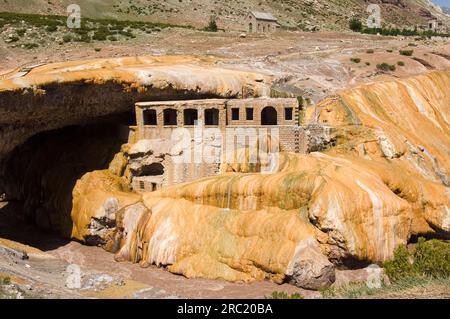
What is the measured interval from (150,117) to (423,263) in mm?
24749

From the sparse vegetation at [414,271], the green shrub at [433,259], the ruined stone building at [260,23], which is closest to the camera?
the sparse vegetation at [414,271]

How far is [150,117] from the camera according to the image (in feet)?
138

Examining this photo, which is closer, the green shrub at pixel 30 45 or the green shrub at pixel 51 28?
the green shrub at pixel 30 45

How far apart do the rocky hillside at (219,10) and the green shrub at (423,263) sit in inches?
3236

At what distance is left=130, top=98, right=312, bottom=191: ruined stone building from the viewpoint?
38688 mm

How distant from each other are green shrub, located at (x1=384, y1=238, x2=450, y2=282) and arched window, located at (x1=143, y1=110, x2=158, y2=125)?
22.4 m

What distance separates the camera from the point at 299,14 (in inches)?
4963

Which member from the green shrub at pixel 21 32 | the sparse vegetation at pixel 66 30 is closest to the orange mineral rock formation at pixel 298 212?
the sparse vegetation at pixel 66 30

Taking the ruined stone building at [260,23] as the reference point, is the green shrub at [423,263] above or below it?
below

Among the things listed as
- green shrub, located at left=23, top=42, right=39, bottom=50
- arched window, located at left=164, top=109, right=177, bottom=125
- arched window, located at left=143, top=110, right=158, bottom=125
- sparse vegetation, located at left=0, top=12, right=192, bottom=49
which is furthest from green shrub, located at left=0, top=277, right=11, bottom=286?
sparse vegetation, located at left=0, top=12, right=192, bottom=49

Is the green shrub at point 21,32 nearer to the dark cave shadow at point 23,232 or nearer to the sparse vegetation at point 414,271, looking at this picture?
the dark cave shadow at point 23,232

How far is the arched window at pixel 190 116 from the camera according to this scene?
41.4 metres
